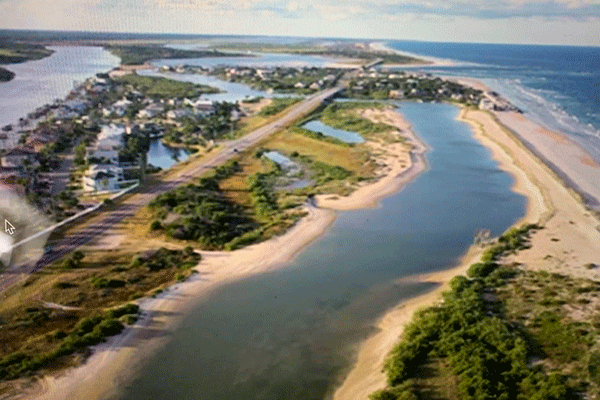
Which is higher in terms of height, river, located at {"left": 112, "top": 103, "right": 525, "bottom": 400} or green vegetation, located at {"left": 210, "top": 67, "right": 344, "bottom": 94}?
green vegetation, located at {"left": 210, "top": 67, "right": 344, "bottom": 94}

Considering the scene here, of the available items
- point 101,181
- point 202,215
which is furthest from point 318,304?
point 101,181

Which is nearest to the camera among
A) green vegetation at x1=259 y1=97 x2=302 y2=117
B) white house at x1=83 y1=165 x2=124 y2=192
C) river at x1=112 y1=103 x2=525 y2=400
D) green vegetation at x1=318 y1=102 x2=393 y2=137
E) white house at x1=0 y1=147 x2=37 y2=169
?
river at x1=112 y1=103 x2=525 y2=400

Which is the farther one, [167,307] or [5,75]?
[5,75]

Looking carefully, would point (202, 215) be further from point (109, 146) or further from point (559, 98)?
point (559, 98)

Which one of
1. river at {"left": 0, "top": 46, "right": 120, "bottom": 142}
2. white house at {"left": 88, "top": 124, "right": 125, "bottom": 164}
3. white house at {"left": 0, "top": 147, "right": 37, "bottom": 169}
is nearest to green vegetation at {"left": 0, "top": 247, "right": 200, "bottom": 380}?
white house at {"left": 0, "top": 147, "right": 37, "bottom": 169}

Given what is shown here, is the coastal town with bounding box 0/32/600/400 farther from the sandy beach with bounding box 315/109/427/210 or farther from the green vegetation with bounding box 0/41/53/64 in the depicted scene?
the green vegetation with bounding box 0/41/53/64

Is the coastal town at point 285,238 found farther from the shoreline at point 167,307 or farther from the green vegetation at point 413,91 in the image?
the green vegetation at point 413,91
